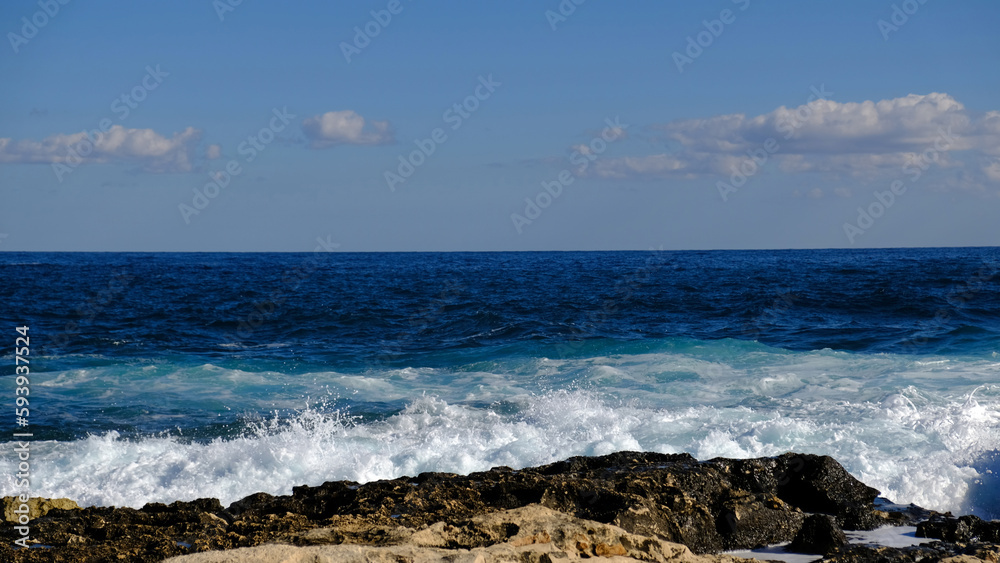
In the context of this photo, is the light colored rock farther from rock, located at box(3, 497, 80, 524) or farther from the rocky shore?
rock, located at box(3, 497, 80, 524)

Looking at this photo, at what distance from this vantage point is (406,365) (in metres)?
16.6

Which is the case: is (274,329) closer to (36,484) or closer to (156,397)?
(156,397)

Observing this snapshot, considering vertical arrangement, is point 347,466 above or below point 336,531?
below

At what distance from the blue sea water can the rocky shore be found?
1946mm

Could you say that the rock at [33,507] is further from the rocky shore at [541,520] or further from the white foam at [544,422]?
the white foam at [544,422]

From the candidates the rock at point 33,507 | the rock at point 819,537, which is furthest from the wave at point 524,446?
the rock at point 819,537

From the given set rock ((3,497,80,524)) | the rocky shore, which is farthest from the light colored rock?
rock ((3,497,80,524))

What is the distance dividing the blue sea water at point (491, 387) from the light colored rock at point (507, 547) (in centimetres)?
359

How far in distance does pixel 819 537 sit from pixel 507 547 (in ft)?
7.81

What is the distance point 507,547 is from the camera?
4766 mm

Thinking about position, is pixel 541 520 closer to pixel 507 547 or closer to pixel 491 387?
pixel 507 547

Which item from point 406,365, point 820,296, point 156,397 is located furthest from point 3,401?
point 820,296

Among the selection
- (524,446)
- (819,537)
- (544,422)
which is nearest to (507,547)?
(819,537)

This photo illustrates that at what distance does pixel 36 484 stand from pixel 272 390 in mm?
5784
